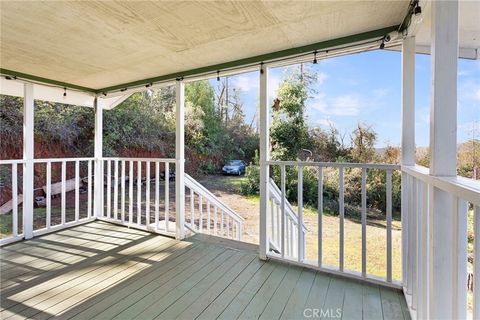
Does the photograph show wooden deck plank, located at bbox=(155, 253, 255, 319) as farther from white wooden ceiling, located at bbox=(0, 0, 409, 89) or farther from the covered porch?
white wooden ceiling, located at bbox=(0, 0, 409, 89)

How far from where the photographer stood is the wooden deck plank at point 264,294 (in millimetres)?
1729

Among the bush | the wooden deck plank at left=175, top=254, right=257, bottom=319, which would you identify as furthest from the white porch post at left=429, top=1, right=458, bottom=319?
the bush

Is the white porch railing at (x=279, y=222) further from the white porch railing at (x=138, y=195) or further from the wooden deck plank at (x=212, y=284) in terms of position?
the white porch railing at (x=138, y=195)

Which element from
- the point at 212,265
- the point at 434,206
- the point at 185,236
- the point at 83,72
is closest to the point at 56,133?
the point at 83,72

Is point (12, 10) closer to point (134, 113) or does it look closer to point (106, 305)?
point (106, 305)

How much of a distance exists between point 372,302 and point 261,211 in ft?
3.83

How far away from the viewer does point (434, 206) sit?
41.4 inches

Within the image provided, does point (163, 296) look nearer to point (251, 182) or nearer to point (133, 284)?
point (133, 284)

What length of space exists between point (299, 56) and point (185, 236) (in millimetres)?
2426

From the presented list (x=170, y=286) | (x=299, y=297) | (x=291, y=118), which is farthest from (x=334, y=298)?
(x=291, y=118)

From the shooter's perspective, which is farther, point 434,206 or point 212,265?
point 212,265

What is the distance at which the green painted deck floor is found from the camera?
1.75m

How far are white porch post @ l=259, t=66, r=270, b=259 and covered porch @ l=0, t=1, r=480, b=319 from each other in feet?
0.03

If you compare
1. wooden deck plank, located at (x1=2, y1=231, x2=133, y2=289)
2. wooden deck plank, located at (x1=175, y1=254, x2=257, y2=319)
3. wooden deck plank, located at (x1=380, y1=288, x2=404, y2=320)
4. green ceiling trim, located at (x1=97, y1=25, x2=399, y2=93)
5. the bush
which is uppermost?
green ceiling trim, located at (x1=97, y1=25, x2=399, y2=93)
